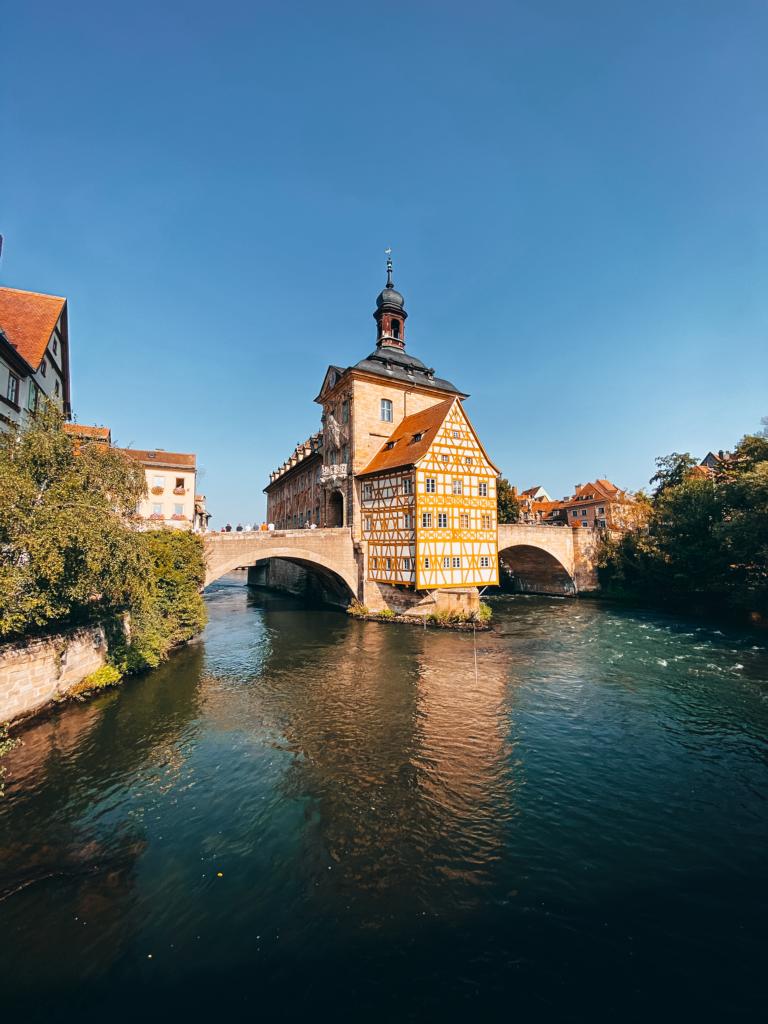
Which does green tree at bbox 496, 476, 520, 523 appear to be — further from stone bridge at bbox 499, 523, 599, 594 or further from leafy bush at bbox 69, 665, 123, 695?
leafy bush at bbox 69, 665, 123, 695

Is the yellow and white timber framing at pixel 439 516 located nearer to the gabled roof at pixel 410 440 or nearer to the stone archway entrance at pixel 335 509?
the gabled roof at pixel 410 440

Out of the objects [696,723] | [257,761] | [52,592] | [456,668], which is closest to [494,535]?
[456,668]

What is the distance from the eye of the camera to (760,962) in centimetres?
544

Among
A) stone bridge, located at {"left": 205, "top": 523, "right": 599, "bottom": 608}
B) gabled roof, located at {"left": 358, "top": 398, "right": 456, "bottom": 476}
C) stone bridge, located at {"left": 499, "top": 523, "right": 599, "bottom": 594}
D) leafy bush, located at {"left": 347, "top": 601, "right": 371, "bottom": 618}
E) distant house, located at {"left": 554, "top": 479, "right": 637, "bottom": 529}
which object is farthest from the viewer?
distant house, located at {"left": 554, "top": 479, "right": 637, "bottom": 529}

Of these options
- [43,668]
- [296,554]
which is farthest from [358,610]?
[43,668]

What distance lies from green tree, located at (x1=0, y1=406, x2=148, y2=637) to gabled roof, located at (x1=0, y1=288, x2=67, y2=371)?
6321mm

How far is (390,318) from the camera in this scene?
121 feet

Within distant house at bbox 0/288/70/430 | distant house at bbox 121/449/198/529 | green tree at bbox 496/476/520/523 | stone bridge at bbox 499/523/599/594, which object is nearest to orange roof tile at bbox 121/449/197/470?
distant house at bbox 121/449/198/529

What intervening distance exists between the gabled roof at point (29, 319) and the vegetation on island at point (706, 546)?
3353 cm

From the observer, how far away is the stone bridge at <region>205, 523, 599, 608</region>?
2453 centimetres

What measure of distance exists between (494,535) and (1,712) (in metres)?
24.7

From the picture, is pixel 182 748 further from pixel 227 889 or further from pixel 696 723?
pixel 696 723

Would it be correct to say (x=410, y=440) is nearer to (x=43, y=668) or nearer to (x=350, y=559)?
(x=350, y=559)

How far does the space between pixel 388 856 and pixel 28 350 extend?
21.1 m
